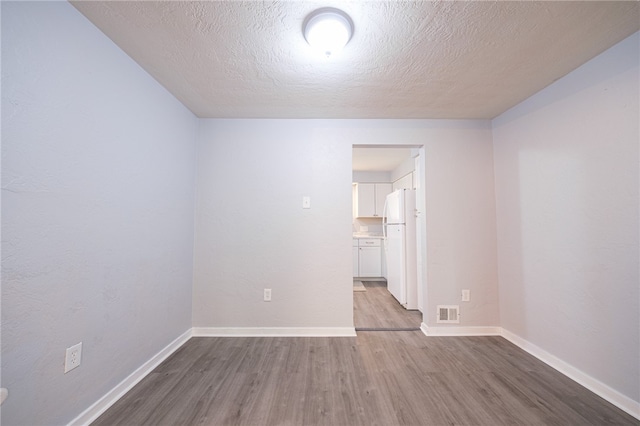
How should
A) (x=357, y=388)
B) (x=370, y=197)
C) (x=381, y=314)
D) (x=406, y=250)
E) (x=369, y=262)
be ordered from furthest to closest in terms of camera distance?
(x=370, y=197) → (x=369, y=262) → (x=406, y=250) → (x=381, y=314) → (x=357, y=388)

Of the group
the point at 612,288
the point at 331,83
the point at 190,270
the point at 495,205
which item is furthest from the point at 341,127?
the point at 612,288

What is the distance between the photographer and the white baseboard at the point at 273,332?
2.31 m

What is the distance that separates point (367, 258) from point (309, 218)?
2.83 meters

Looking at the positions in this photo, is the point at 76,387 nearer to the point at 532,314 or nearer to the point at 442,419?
the point at 442,419

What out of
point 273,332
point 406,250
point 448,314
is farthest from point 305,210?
point 448,314

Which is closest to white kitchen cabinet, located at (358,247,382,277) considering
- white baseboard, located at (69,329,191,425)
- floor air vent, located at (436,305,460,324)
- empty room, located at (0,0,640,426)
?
empty room, located at (0,0,640,426)

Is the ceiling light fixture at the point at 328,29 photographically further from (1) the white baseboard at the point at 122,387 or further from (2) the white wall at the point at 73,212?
(1) the white baseboard at the point at 122,387

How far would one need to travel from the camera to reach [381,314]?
2.90 m

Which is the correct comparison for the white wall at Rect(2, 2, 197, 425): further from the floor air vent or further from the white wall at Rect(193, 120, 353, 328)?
the floor air vent

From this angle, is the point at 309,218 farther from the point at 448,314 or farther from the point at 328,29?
the point at 448,314

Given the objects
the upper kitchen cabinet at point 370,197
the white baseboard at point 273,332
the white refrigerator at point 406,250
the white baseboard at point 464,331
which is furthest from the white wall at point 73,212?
the upper kitchen cabinet at point 370,197

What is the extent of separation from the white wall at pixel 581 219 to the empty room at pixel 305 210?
0.01 m

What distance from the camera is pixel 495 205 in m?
2.40

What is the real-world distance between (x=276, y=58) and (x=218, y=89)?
0.65 meters
